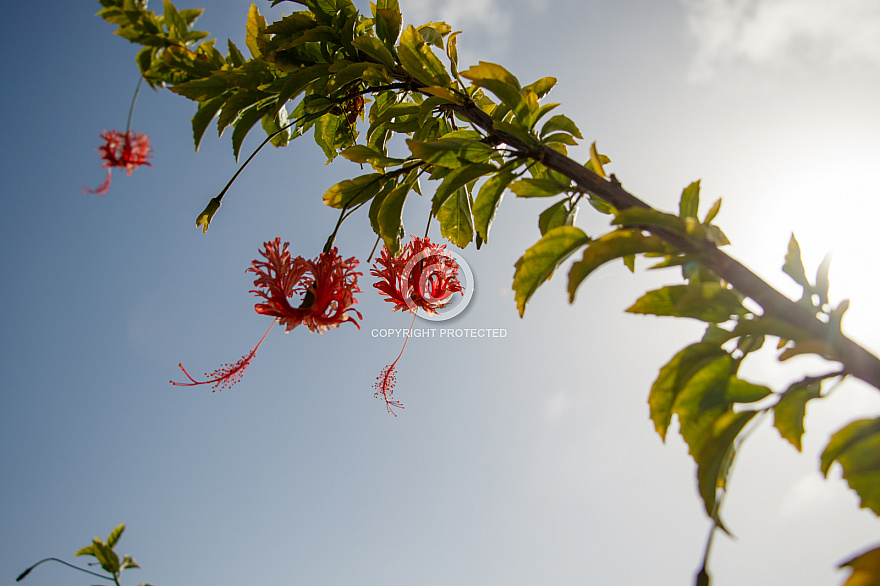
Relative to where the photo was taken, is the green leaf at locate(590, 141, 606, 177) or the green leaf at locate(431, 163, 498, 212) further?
the green leaf at locate(431, 163, 498, 212)

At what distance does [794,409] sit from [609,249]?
1.13 feet

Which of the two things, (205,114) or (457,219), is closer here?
(205,114)

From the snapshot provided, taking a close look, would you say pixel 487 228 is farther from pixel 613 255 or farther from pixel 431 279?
pixel 613 255

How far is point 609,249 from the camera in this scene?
2.36 feet

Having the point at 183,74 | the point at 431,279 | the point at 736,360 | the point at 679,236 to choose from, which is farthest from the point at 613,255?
the point at 183,74

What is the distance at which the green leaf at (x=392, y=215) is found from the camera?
1.18 meters

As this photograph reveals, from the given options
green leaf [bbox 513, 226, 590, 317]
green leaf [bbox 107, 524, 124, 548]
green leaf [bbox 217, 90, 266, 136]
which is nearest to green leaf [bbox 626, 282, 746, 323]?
green leaf [bbox 513, 226, 590, 317]

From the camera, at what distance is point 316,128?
5.42ft

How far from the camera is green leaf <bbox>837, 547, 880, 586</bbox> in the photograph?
0.50 meters

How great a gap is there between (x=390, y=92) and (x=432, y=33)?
20cm

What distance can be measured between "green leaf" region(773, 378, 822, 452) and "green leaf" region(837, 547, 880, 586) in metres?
0.22

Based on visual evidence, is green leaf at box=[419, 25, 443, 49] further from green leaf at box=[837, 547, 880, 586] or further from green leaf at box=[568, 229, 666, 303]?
green leaf at box=[837, 547, 880, 586]

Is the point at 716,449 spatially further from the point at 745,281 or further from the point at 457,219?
the point at 457,219

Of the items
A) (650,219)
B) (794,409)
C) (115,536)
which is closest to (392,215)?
(650,219)
